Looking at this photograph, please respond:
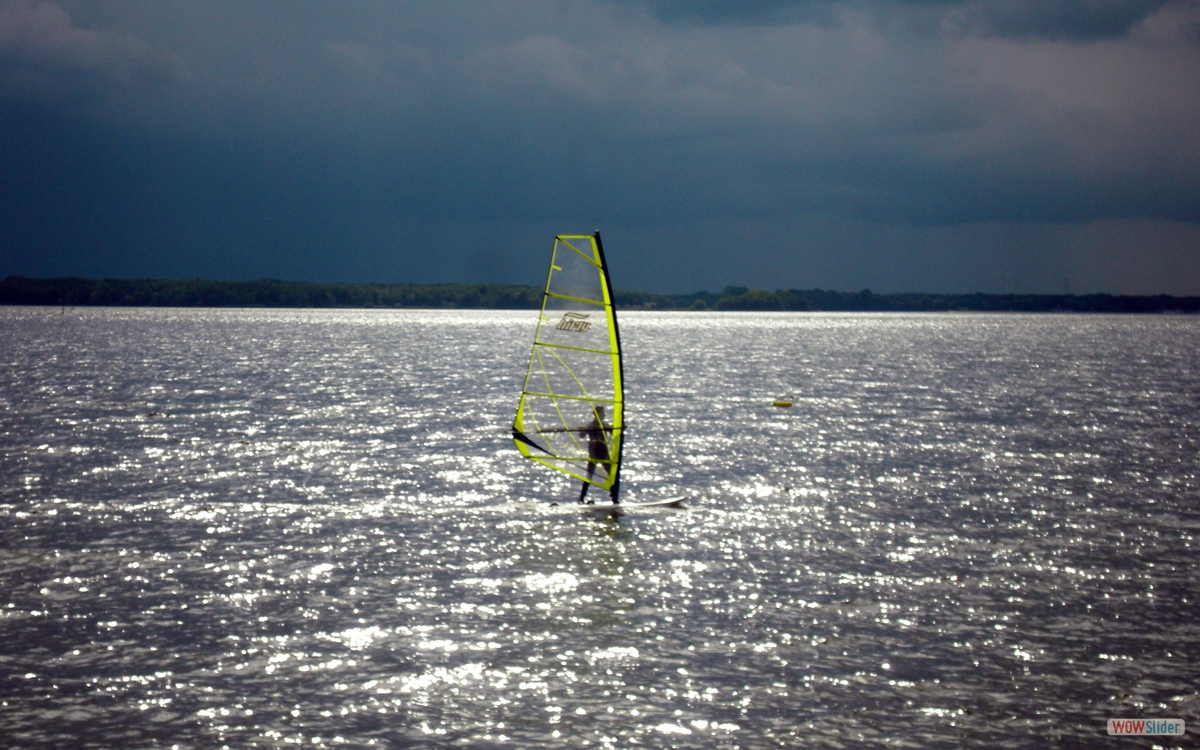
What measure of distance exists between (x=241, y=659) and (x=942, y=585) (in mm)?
13556

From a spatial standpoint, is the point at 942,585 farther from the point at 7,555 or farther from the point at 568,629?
the point at 7,555

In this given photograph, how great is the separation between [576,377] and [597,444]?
2202 mm

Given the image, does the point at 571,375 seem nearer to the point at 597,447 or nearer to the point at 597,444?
the point at 597,444

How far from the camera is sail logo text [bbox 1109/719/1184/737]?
1405 centimetres

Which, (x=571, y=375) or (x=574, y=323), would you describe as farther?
(x=571, y=375)

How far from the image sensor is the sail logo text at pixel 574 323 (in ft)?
90.5

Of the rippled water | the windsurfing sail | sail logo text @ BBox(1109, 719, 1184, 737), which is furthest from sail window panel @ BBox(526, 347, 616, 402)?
sail logo text @ BBox(1109, 719, 1184, 737)

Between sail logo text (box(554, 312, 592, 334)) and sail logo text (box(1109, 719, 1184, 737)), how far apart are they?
1632 cm

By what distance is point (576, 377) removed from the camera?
28.4 metres

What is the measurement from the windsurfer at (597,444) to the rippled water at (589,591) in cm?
140

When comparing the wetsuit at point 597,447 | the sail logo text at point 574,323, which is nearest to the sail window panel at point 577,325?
the sail logo text at point 574,323

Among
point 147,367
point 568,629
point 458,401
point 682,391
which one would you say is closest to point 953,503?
point 568,629

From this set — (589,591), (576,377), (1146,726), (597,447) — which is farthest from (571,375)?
(1146,726)

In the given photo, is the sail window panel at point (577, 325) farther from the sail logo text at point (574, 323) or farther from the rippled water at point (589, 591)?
the rippled water at point (589, 591)
